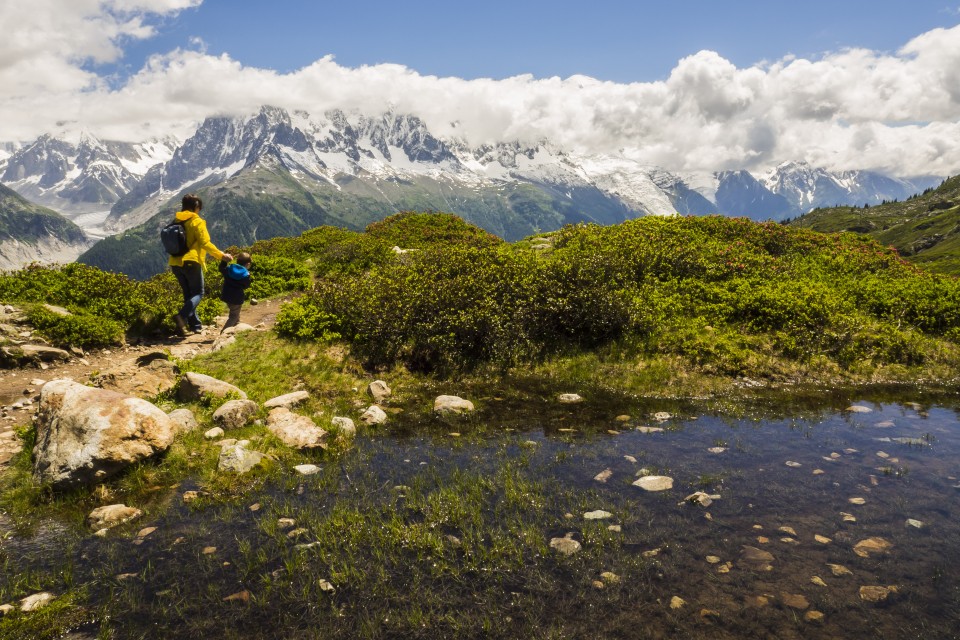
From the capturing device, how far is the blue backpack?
15.4m

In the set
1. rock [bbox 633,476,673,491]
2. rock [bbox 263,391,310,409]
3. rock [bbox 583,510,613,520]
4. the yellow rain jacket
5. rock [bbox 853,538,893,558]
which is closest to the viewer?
rock [bbox 853,538,893,558]

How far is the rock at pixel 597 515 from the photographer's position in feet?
28.8

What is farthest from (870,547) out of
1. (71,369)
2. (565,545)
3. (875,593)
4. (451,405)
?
(71,369)

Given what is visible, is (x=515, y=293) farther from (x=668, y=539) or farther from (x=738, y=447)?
(x=668, y=539)

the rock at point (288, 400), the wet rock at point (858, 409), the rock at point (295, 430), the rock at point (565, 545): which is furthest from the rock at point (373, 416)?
the wet rock at point (858, 409)

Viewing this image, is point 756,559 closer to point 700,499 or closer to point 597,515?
point 700,499

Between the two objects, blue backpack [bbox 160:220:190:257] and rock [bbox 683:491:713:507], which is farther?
blue backpack [bbox 160:220:190:257]

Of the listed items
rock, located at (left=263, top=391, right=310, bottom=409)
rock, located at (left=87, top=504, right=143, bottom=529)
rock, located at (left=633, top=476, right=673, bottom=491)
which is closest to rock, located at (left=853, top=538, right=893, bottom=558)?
rock, located at (left=633, top=476, right=673, bottom=491)

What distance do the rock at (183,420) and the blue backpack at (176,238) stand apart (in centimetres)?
604

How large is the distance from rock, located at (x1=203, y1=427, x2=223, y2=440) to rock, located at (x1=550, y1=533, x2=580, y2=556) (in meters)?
8.29

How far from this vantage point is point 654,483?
32.9 feet

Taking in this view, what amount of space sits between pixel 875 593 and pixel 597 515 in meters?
4.02

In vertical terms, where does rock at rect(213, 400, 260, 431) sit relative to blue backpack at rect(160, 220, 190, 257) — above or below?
below

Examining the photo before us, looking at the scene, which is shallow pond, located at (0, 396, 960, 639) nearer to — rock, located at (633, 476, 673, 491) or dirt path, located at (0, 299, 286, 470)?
rock, located at (633, 476, 673, 491)
